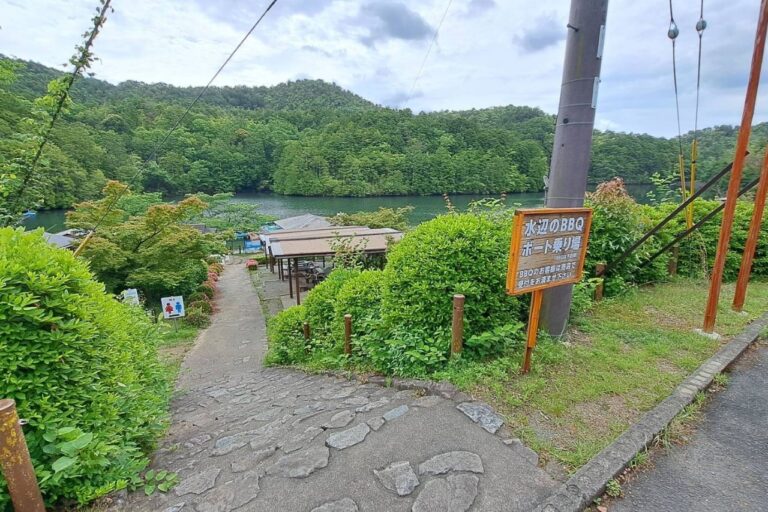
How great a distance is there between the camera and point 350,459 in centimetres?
208

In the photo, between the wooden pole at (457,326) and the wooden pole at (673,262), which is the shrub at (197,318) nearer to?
the wooden pole at (457,326)

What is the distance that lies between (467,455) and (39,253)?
2.53 metres

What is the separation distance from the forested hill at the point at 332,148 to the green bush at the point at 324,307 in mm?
45578

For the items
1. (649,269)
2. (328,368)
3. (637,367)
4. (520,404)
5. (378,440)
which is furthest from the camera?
(649,269)

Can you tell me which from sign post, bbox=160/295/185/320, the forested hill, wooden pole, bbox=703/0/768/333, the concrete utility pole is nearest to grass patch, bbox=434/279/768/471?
wooden pole, bbox=703/0/768/333

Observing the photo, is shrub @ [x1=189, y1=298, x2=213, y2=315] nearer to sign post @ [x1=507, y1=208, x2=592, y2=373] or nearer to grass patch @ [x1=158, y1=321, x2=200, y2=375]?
grass patch @ [x1=158, y1=321, x2=200, y2=375]

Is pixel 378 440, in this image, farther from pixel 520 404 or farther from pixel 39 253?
pixel 39 253

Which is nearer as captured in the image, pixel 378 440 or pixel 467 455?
pixel 467 455

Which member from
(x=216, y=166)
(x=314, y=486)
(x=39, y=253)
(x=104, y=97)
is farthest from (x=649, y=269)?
(x=104, y=97)

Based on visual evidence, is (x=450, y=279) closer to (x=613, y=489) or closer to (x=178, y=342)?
(x=613, y=489)

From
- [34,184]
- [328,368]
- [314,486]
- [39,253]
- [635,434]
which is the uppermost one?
[34,184]

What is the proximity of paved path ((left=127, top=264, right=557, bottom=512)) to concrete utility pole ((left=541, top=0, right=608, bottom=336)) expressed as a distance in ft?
6.55

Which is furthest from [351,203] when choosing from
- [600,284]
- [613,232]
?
[600,284]

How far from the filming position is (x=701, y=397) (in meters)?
2.64
